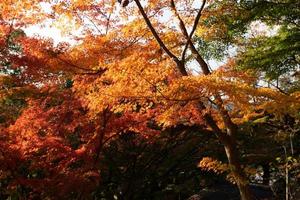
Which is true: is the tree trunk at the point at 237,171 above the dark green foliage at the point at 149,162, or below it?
below

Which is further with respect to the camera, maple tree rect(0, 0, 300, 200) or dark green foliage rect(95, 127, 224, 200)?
dark green foliage rect(95, 127, 224, 200)

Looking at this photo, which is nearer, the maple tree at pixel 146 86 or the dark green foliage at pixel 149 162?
the maple tree at pixel 146 86

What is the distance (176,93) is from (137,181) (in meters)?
11.2

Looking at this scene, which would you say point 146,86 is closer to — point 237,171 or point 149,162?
point 237,171

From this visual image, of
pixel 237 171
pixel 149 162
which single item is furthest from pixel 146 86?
pixel 149 162

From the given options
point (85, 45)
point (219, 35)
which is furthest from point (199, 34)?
point (85, 45)

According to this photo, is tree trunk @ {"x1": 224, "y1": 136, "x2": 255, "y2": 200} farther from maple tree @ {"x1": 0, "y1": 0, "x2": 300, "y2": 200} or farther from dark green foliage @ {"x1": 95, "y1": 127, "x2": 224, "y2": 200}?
dark green foliage @ {"x1": 95, "y1": 127, "x2": 224, "y2": 200}

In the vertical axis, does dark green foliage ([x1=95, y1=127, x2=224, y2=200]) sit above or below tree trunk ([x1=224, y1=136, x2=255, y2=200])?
above

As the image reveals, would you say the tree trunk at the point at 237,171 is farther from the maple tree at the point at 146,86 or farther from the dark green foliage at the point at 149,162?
the dark green foliage at the point at 149,162

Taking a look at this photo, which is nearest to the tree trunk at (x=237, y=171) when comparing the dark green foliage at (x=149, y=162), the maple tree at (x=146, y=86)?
the maple tree at (x=146, y=86)

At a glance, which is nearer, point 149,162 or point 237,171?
point 237,171

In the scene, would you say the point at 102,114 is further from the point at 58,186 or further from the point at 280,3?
the point at 280,3

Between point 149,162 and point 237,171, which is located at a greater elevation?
point 149,162

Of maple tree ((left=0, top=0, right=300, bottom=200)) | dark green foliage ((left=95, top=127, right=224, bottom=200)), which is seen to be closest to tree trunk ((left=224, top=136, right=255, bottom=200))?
maple tree ((left=0, top=0, right=300, bottom=200))
